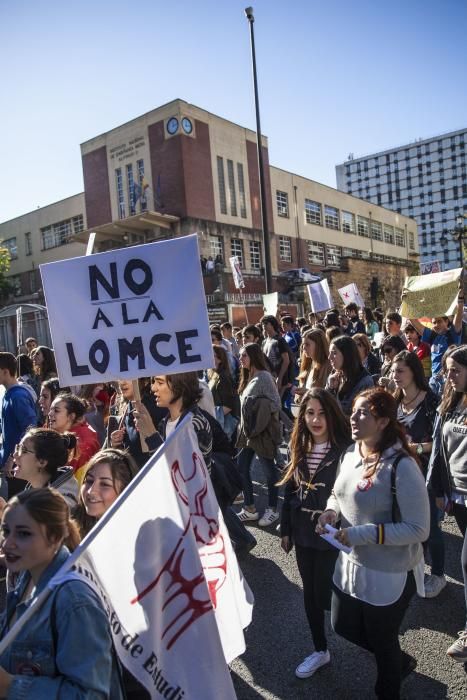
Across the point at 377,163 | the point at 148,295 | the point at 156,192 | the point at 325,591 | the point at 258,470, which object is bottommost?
the point at 258,470

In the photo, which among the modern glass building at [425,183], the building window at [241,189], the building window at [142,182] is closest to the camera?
the building window at [142,182]

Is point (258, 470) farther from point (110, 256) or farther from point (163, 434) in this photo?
point (110, 256)

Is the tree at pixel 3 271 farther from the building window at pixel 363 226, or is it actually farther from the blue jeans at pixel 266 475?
the blue jeans at pixel 266 475

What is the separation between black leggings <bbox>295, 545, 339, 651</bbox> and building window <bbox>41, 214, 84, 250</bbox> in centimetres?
3853

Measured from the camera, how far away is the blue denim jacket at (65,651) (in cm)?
145

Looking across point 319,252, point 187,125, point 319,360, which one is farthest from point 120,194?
point 319,360

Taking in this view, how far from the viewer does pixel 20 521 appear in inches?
70.0

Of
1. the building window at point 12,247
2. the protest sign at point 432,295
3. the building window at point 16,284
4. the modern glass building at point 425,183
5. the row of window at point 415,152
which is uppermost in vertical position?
the row of window at point 415,152

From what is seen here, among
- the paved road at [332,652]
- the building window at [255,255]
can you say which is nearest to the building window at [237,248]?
the building window at [255,255]

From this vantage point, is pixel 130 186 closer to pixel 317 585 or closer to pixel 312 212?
pixel 312 212

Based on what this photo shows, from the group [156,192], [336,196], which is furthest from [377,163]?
[156,192]

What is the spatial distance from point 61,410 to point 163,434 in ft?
2.69

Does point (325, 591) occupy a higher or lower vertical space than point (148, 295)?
lower

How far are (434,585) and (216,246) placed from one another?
2936cm
